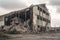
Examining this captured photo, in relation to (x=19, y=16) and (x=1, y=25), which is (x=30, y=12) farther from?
(x=1, y=25)

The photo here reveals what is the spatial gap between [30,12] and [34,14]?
628 mm

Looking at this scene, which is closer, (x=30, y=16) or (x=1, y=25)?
(x=30, y=16)

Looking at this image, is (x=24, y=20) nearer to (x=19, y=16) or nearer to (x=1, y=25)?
(x=19, y=16)

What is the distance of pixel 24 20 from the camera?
62.3 ft

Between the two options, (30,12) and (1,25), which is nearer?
(30,12)

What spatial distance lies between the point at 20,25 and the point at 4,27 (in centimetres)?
214

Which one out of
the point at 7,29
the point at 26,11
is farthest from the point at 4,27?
the point at 26,11

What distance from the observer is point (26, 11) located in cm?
1866

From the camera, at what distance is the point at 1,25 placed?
64.6 feet

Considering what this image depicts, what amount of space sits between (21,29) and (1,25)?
9.52 feet

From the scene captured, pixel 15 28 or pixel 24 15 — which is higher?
pixel 24 15

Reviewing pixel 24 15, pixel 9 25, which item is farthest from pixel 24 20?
pixel 9 25

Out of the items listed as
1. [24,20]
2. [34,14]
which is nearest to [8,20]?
[24,20]

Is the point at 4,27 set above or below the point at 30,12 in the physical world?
below
